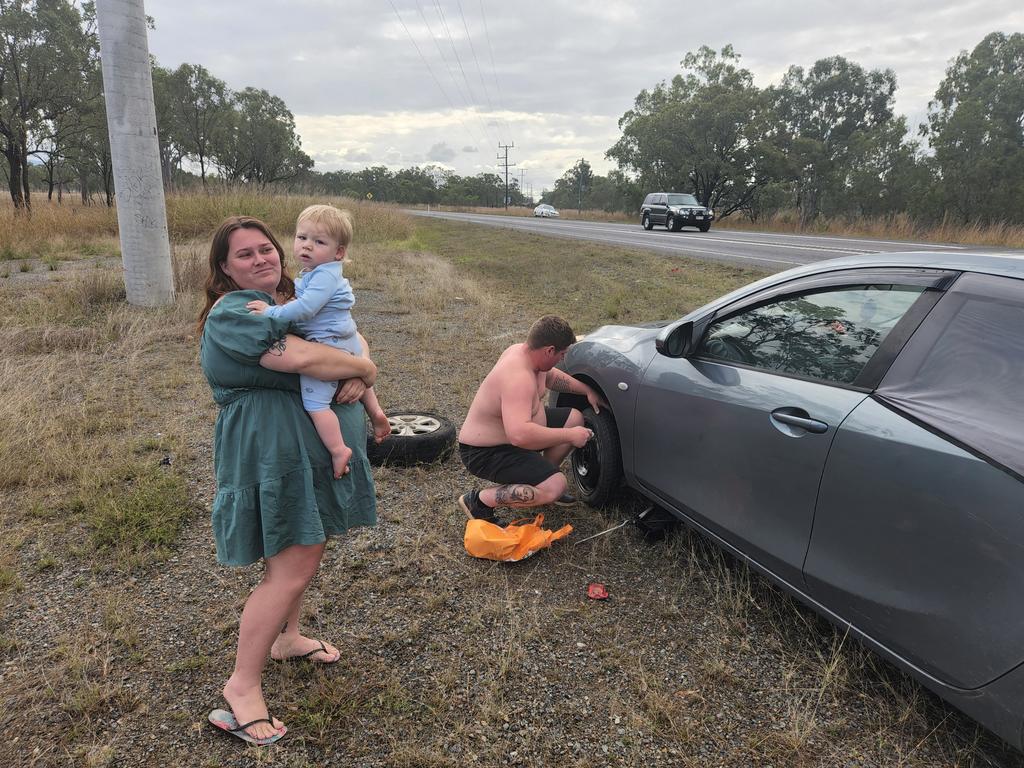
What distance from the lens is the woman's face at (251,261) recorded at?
6.28 feet

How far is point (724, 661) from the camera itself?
2.44 m

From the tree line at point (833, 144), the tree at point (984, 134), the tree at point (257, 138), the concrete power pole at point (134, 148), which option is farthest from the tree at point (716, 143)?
the concrete power pole at point (134, 148)

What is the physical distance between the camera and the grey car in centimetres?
164

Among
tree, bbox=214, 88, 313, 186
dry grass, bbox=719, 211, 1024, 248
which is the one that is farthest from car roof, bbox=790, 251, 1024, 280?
tree, bbox=214, 88, 313, 186

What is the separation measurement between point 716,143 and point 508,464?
41001mm

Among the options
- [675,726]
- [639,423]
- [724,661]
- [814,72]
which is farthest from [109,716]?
[814,72]

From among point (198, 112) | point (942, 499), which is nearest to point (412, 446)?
point (942, 499)

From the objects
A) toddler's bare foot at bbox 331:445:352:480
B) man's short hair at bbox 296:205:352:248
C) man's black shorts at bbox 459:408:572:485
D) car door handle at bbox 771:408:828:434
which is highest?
man's short hair at bbox 296:205:352:248

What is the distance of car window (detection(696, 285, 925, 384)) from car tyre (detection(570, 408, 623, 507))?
0.81 metres

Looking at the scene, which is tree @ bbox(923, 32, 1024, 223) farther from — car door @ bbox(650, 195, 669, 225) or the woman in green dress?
the woman in green dress

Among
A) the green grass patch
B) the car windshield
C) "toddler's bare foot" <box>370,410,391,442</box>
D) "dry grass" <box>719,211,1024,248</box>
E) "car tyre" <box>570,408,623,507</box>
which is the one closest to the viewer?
"toddler's bare foot" <box>370,410,391,442</box>

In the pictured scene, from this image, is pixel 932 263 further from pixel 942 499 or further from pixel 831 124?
pixel 831 124

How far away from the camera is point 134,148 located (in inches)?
295

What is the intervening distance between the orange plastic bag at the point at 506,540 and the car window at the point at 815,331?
1250 millimetres
